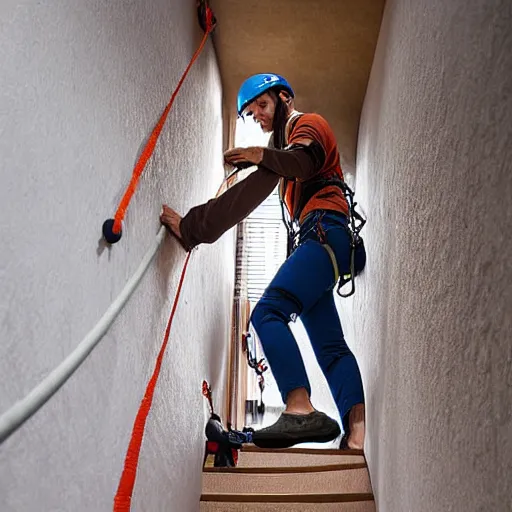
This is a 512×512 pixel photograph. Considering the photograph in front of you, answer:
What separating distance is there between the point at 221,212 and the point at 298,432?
23.9 inches

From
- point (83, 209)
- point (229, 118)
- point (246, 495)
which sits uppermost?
point (229, 118)

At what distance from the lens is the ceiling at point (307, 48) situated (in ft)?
8.32

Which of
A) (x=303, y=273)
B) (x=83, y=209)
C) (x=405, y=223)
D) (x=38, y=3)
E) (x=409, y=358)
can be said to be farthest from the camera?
(x=303, y=273)

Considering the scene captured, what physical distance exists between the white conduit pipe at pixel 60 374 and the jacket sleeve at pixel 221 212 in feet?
1.55

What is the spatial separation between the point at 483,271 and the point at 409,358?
65 cm

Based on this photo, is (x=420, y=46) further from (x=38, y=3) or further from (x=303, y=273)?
(x=38, y=3)

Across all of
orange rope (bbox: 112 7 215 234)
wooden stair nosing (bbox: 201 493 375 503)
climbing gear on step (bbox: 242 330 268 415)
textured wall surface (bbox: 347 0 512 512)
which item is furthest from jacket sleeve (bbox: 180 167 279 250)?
climbing gear on step (bbox: 242 330 268 415)

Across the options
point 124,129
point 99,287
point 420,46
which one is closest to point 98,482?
point 99,287

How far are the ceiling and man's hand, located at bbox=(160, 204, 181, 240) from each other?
1.10 m

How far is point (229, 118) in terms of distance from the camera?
128 inches

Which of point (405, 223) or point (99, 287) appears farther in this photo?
point (405, 223)

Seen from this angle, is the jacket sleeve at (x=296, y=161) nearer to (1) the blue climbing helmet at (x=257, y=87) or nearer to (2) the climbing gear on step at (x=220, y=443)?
(1) the blue climbing helmet at (x=257, y=87)

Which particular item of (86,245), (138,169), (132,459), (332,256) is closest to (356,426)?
(332,256)

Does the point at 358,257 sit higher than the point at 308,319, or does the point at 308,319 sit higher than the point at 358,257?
the point at 358,257
